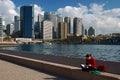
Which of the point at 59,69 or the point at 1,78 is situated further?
the point at 59,69

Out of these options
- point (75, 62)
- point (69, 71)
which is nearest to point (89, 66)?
point (69, 71)

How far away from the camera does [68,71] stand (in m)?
13.8

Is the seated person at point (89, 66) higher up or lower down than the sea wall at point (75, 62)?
higher up

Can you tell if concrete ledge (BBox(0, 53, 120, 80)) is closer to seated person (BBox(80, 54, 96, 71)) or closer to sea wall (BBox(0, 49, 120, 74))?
seated person (BBox(80, 54, 96, 71))

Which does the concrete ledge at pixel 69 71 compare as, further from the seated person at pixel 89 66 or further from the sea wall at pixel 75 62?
the sea wall at pixel 75 62

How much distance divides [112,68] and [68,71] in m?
2.42

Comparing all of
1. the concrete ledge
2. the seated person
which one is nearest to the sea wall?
the seated person

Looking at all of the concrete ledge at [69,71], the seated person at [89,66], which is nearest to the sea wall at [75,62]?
the seated person at [89,66]

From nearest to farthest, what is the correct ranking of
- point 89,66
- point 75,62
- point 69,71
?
point 89,66 < point 69,71 < point 75,62

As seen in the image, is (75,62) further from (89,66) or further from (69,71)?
(89,66)

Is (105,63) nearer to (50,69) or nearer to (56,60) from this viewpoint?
(50,69)

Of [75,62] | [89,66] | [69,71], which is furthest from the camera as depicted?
[75,62]

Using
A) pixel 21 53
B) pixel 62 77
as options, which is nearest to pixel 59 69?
pixel 62 77

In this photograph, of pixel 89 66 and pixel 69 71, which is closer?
pixel 89 66
